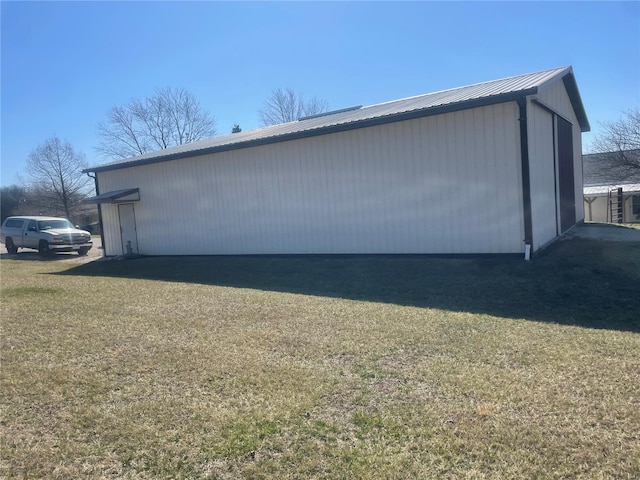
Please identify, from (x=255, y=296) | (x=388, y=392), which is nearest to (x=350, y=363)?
(x=388, y=392)

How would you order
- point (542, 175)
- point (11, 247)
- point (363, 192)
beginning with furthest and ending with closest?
1. point (11, 247)
2. point (363, 192)
3. point (542, 175)

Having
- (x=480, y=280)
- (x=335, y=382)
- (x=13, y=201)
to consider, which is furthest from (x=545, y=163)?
(x=13, y=201)

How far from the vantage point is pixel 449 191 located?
10.7 m

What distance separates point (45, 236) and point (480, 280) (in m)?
17.6

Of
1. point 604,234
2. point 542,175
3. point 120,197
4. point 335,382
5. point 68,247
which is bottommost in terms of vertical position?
point 335,382

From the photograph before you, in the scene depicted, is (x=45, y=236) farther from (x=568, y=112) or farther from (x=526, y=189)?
(x=568, y=112)

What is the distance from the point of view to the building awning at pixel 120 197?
17.0 metres

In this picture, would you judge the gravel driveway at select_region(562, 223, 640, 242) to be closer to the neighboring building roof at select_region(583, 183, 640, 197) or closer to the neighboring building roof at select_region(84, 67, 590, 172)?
the neighboring building roof at select_region(84, 67, 590, 172)

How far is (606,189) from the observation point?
32312 mm

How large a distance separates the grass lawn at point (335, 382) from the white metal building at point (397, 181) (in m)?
2.25

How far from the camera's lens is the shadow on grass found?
6855 mm

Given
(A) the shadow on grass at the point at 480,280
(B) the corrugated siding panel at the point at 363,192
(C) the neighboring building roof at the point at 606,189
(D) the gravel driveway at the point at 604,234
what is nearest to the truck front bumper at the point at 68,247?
(B) the corrugated siding panel at the point at 363,192

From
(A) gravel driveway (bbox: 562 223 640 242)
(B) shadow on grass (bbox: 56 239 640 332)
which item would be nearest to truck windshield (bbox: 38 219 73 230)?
(B) shadow on grass (bbox: 56 239 640 332)

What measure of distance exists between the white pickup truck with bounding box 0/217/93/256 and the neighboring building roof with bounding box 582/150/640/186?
3015cm
